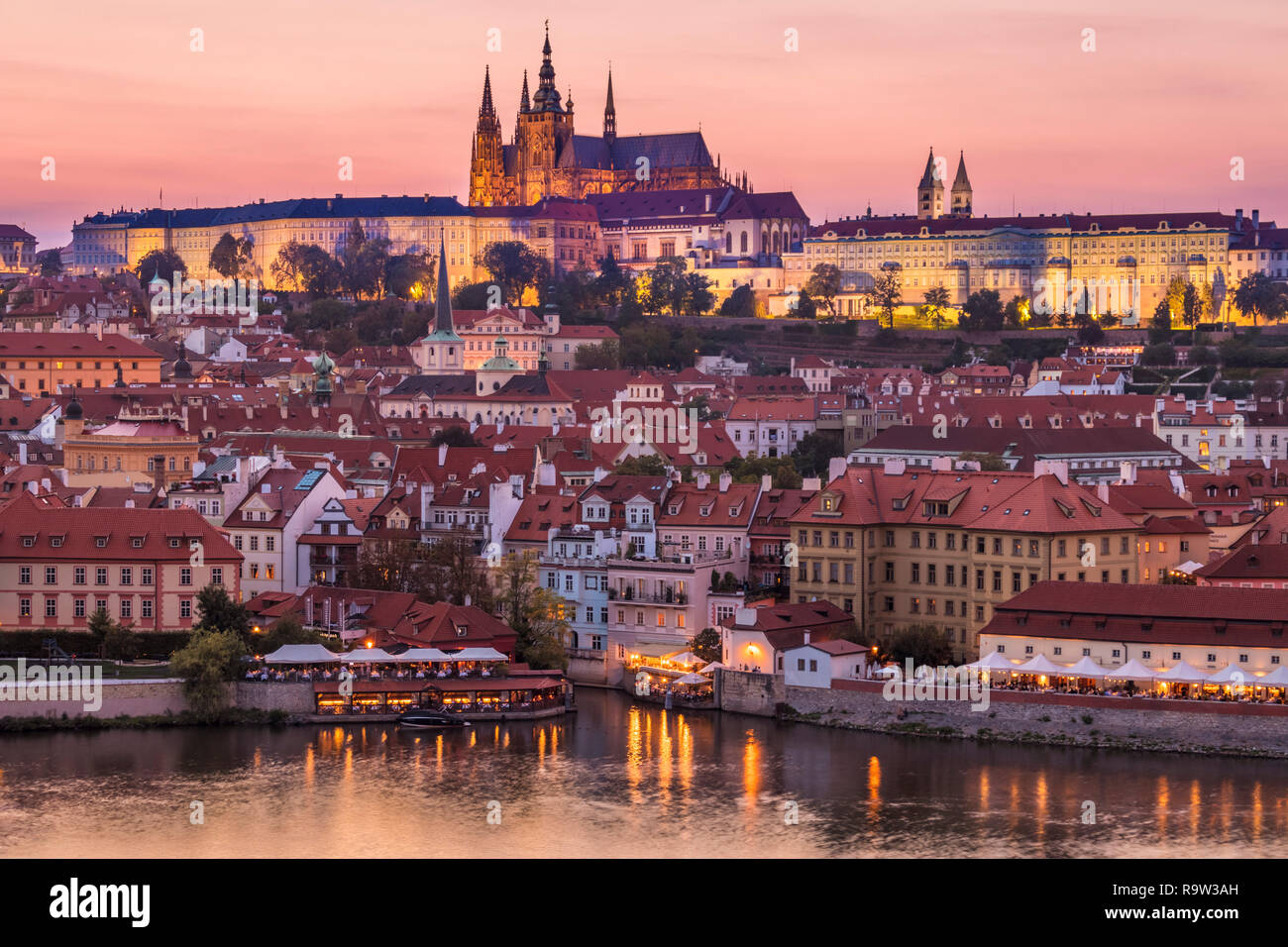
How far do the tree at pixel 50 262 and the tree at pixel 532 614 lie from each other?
11325 cm

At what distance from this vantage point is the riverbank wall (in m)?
32.4

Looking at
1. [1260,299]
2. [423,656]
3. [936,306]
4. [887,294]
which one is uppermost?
[887,294]

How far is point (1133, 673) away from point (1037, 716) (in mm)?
1588

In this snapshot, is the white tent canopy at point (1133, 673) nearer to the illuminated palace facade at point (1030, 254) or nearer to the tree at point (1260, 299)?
the tree at point (1260, 299)

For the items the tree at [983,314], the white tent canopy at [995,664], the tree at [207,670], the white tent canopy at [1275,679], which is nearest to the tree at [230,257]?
the tree at [983,314]

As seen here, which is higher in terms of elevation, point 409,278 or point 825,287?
point 409,278

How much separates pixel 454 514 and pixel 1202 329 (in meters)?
74.4

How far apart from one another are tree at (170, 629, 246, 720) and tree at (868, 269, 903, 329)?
86666mm

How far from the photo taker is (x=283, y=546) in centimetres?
4312

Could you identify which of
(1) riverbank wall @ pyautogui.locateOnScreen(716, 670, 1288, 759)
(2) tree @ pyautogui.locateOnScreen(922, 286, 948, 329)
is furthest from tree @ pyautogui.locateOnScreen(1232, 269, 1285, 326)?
(1) riverbank wall @ pyautogui.locateOnScreen(716, 670, 1288, 759)

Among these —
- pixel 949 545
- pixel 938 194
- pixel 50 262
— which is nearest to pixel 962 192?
pixel 938 194

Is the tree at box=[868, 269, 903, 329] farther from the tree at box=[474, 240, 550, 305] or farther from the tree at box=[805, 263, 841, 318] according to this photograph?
the tree at box=[474, 240, 550, 305]

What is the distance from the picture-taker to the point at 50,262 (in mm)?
152375

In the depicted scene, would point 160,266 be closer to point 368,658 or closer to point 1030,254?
point 1030,254
